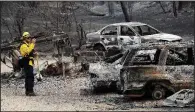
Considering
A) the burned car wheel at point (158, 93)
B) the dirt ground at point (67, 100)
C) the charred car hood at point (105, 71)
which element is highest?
the charred car hood at point (105, 71)

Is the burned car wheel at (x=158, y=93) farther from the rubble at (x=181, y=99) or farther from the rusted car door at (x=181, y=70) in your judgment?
the rubble at (x=181, y=99)

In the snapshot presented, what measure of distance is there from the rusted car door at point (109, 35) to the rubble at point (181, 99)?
29.1ft

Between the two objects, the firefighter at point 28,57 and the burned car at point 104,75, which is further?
the firefighter at point 28,57

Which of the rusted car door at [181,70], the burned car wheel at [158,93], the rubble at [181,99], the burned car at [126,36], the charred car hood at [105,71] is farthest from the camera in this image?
the burned car at [126,36]

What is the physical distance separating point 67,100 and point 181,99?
118 inches

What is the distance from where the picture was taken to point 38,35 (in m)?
17.6

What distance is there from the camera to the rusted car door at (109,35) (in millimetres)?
19297

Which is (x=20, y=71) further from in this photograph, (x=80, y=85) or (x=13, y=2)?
(x=13, y=2)

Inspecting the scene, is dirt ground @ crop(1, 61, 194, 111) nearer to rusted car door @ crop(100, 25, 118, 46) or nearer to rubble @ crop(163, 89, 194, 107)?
rubble @ crop(163, 89, 194, 107)

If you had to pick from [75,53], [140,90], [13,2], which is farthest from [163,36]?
[13,2]

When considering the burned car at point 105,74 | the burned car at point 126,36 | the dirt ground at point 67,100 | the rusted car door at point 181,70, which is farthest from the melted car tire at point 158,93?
the burned car at point 126,36

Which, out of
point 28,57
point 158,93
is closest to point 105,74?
point 158,93

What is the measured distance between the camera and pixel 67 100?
1191cm

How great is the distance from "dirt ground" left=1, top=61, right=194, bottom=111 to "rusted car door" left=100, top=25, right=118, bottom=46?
4.18m
